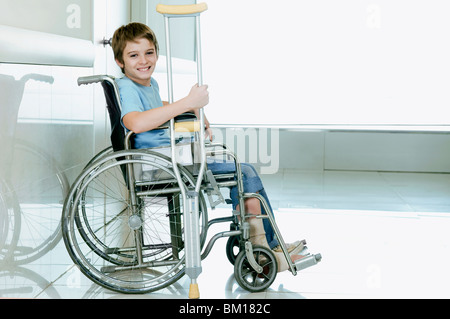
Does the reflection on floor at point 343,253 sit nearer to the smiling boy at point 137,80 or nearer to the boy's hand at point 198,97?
the smiling boy at point 137,80

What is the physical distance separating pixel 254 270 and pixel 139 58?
90 centimetres

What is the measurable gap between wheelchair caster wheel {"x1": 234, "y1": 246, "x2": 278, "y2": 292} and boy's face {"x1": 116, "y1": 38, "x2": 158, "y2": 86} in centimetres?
77

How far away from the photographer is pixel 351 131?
20.1 feet

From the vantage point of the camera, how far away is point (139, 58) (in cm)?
249

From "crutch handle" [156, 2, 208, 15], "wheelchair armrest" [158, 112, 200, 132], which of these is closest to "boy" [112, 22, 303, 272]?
"wheelchair armrest" [158, 112, 200, 132]

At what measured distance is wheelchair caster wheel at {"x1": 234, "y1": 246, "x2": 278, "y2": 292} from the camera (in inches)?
95.3

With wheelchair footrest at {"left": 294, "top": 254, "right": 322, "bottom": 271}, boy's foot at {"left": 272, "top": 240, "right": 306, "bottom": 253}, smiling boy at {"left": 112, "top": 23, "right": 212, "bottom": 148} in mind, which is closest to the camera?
smiling boy at {"left": 112, "top": 23, "right": 212, "bottom": 148}

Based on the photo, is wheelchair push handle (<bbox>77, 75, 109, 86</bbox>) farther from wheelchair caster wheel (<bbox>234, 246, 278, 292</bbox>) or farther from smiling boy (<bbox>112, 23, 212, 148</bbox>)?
wheelchair caster wheel (<bbox>234, 246, 278, 292</bbox>)

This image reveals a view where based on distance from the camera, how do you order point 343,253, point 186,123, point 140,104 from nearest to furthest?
point 186,123, point 140,104, point 343,253

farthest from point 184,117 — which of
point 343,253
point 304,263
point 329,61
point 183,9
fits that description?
point 329,61

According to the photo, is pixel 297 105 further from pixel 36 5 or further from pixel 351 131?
pixel 36 5

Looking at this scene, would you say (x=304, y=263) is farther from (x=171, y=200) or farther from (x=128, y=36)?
(x=128, y=36)

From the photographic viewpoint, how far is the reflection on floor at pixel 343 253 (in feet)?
7.98

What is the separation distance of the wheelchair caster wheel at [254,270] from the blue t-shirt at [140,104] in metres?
0.51
